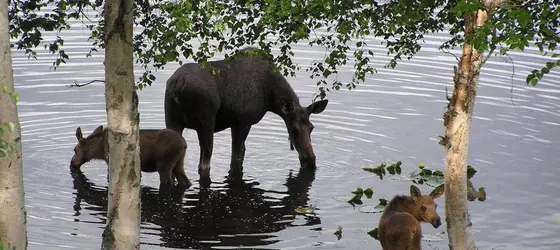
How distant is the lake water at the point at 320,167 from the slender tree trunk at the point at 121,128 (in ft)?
9.63

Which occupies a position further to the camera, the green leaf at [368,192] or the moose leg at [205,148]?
the moose leg at [205,148]

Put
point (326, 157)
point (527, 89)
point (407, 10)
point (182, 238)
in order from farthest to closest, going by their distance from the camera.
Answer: point (527, 89)
point (326, 157)
point (182, 238)
point (407, 10)

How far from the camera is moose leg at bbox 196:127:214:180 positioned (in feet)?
50.4

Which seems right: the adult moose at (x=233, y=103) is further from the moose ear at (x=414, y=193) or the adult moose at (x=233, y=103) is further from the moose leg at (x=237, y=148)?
the moose ear at (x=414, y=193)

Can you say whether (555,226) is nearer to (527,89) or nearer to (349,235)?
(349,235)

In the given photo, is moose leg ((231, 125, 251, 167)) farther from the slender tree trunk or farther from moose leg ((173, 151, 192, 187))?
the slender tree trunk

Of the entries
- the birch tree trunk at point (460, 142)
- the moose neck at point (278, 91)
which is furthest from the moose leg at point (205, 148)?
the birch tree trunk at point (460, 142)

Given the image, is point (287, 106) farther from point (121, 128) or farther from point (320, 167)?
point (121, 128)

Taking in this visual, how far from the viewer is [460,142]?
9508 millimetres

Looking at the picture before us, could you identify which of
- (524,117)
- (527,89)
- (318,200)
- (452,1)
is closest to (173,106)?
(318,200)

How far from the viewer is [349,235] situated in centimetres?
1251

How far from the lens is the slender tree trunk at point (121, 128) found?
29.1 feet

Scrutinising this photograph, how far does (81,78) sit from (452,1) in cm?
1365

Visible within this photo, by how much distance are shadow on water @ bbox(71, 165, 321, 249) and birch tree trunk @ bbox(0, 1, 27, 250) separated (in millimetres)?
4851
